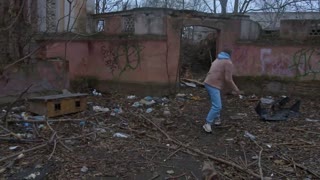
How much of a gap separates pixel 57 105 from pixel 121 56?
14.4ft

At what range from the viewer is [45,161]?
215 inches

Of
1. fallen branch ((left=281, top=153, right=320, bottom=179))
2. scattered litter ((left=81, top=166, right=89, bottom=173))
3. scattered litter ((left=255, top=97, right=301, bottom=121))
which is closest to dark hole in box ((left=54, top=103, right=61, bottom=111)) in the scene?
scattered litter ((left=81, top=166, right=89, bottom=173))

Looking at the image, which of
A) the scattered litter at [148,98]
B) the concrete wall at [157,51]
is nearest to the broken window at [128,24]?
the concrete wall at [157,51]

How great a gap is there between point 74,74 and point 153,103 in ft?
11.0

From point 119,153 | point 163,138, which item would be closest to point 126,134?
point 163,138

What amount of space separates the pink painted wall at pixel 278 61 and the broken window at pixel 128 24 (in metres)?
3.34

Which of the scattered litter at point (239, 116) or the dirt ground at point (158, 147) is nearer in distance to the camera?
the dirt ground at point (158, 147)

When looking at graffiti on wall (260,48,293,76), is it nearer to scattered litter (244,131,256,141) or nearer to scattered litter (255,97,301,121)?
scattered litter (255,97,301,121)

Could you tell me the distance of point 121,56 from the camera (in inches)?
489

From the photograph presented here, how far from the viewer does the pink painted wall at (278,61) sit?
1181 cm

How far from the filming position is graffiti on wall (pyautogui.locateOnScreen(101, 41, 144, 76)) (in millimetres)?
12148

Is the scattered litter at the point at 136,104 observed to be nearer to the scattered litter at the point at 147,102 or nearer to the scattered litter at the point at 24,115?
Result: the scattered litter at the point at 147,102

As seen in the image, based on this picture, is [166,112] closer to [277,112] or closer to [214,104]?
[214,104]

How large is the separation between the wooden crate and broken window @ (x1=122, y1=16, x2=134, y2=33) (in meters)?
3.92
